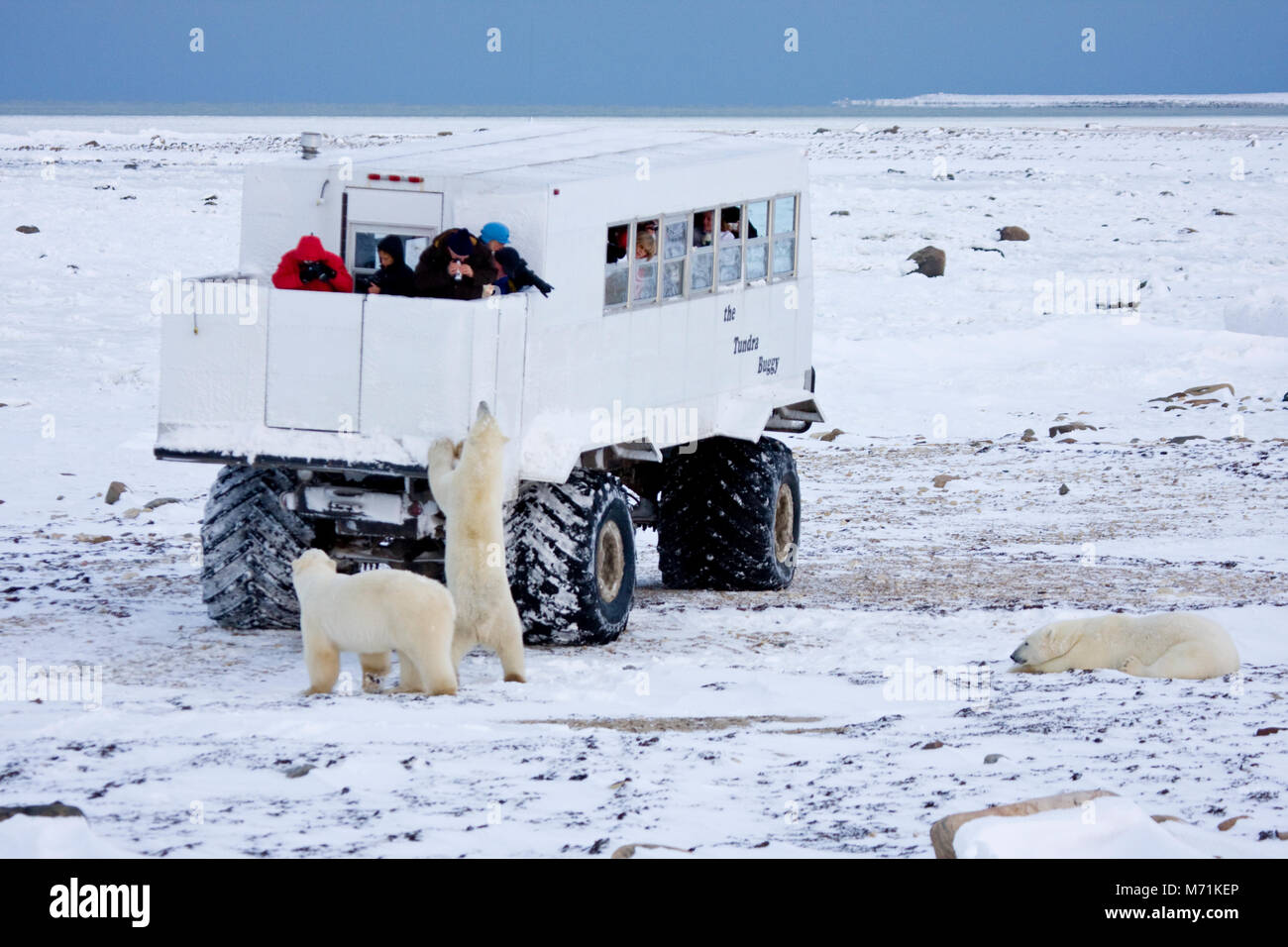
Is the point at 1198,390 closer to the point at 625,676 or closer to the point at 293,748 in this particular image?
the point at 625,676

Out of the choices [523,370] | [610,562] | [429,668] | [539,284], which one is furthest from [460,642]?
[539,284]

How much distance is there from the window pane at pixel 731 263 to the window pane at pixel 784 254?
53cm

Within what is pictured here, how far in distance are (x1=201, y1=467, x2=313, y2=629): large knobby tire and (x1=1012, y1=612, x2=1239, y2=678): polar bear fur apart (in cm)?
374

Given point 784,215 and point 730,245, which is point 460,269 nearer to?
point 730,245

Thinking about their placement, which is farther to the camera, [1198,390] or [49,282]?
[49,282]

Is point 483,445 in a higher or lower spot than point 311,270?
lower

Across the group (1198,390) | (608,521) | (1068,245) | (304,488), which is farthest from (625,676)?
(1068,245)

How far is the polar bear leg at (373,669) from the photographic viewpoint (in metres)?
7.43

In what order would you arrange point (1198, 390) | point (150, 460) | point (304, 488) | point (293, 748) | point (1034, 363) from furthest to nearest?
point (1034, 363) → point (1198, 390) → point (150, 460) → point (304, 488) → point (293, 748)

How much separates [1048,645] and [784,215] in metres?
4.08

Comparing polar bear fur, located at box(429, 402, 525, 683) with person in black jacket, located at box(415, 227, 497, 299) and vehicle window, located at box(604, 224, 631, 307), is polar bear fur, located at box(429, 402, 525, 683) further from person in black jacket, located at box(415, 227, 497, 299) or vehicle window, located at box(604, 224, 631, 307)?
vehicle window, located at box(604, 224, 631, 307)

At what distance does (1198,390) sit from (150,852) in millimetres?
16172

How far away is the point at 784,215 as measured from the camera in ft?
36.2

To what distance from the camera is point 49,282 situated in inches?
947
